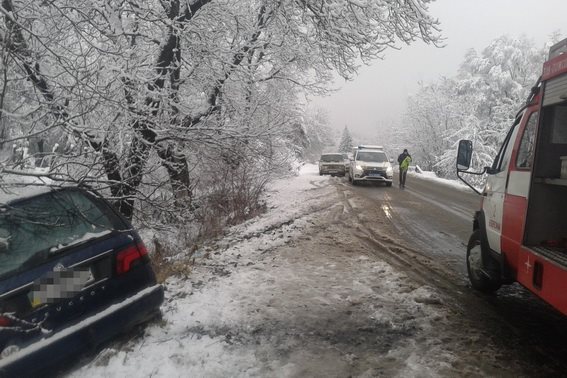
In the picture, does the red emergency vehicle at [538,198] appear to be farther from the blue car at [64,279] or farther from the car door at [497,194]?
the blue car at [64,279]

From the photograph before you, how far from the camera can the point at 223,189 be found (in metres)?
10.3

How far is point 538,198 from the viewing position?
142 inches

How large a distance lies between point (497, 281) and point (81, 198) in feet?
14.6

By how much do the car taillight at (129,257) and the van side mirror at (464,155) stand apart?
382 cm

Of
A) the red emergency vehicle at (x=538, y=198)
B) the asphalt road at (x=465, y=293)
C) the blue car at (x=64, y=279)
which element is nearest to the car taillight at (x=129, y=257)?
the blue car at (x=64, y=279)

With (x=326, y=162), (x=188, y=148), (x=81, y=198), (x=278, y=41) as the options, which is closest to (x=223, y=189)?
(x=188, y=148)

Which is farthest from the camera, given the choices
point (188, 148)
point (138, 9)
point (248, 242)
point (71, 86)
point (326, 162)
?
point (326, 162)

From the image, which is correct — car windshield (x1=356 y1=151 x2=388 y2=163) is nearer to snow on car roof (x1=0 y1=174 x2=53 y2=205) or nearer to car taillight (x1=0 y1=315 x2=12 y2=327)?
snow on car roof (x1=0 y1=174 x2=53 y2=205)

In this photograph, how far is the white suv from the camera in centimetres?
1848

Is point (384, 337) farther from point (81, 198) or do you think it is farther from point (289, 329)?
point (81, 198)

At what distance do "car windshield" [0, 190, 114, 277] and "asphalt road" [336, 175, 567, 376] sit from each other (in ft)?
12.0

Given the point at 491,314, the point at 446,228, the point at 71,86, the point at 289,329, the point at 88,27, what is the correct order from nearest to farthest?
A: the point at 289,329
the point at 491,314
the point at 71,86
the point at 88,27
the point at 446,228

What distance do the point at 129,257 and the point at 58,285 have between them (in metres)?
0.66

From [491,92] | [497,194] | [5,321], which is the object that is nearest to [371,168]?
[497,194]
